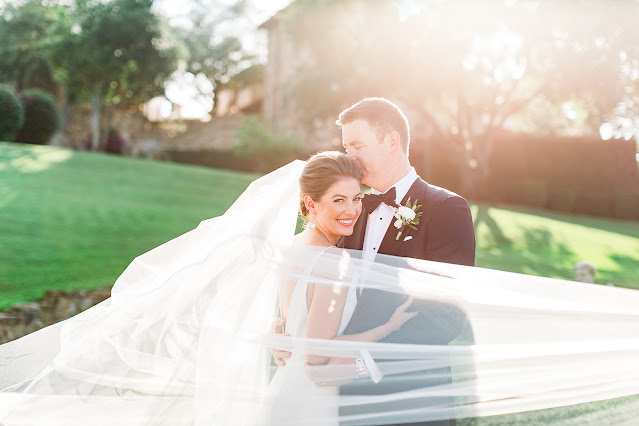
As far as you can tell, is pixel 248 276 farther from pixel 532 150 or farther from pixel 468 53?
pixel 532 150

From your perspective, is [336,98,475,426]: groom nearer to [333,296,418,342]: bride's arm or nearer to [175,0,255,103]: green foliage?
[333,296,418,342]: bride's arm

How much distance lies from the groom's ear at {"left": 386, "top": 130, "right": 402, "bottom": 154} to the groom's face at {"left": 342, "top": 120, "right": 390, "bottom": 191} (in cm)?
2

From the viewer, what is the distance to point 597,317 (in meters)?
2.60

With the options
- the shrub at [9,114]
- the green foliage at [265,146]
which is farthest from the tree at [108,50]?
the green foliage at [265,146]

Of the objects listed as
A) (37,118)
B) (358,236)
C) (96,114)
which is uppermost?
(96,114)

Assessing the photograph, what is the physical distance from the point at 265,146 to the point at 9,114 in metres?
8.92

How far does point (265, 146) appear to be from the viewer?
22031 mm

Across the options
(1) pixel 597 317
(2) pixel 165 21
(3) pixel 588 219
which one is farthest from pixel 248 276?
(2) pixel 165 21

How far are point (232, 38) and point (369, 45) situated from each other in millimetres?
25097

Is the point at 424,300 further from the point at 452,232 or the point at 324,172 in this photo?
the point at 324,172

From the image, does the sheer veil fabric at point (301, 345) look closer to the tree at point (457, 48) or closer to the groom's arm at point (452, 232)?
the groom's arm at point (452, 232)

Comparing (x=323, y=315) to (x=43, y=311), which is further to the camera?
(x=43, y=311)

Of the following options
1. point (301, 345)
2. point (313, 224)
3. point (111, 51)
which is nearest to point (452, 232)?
point (313, 224)

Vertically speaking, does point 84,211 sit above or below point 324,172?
below
